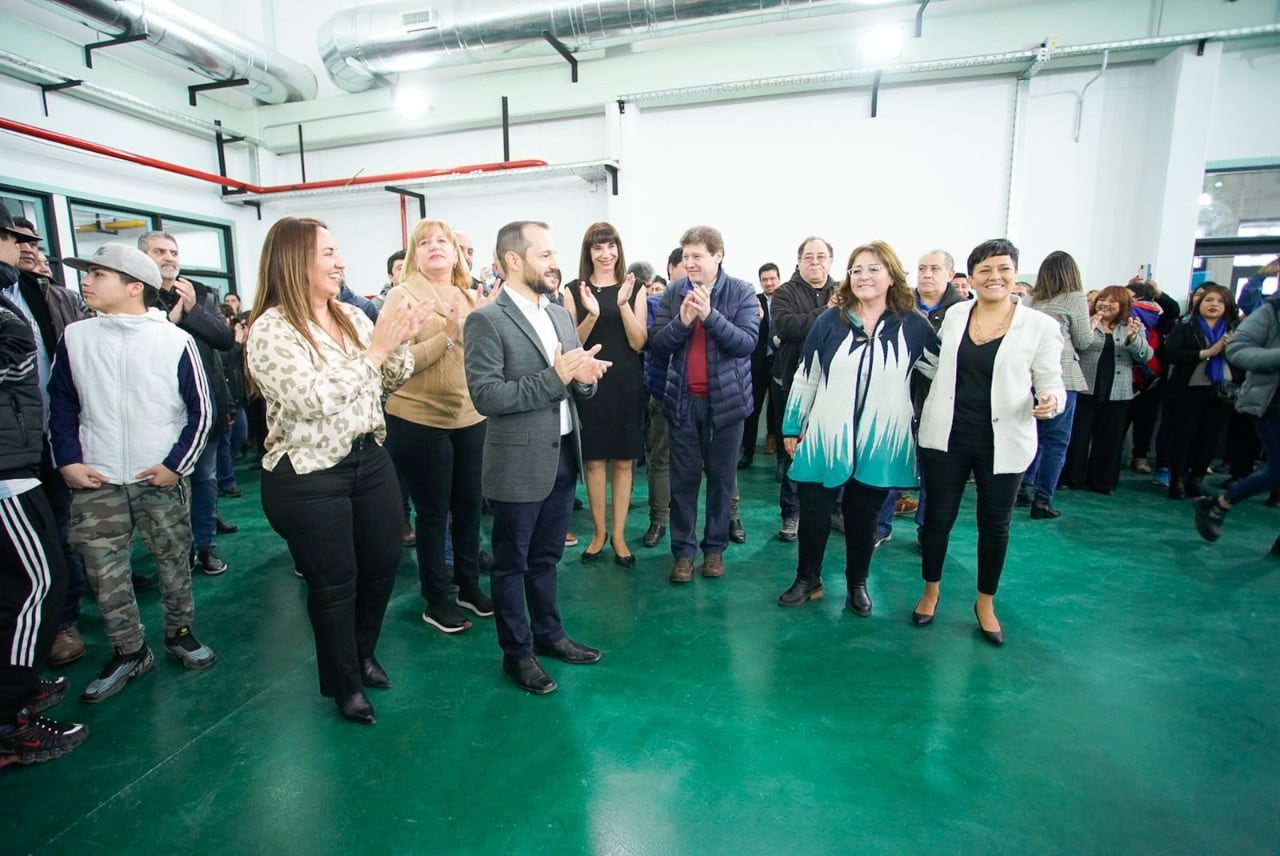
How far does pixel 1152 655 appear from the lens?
2.56m

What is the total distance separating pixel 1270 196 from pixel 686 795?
768cm

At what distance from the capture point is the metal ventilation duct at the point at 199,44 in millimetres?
5152

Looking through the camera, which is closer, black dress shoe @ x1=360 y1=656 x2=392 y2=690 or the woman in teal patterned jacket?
black dress shoe @ x1=360 y1=656 x2=392 y2=690

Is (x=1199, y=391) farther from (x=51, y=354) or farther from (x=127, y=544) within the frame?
(x=51, y=354)

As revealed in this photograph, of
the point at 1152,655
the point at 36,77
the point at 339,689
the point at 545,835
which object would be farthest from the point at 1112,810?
the point at 36,77

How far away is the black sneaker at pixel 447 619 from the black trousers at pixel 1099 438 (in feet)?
15.2

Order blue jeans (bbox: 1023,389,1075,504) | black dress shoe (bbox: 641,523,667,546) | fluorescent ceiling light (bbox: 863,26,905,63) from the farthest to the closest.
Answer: fluorescent ceiling light (bbox: 863,26,905,63), blue jeans (bbox: 1023,389,1075,504), black dress shoe (bbox: 641,523,667,546)

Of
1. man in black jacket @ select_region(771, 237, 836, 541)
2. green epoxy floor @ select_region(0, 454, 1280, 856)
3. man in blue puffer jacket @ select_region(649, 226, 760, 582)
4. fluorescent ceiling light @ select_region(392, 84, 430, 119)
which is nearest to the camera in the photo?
green epoxy floor @ select_region(0, 454, 1280, 856)

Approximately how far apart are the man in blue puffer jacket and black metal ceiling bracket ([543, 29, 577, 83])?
4019mm

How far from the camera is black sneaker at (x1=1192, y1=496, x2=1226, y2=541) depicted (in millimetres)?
3699

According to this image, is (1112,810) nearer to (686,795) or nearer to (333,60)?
(686,795)

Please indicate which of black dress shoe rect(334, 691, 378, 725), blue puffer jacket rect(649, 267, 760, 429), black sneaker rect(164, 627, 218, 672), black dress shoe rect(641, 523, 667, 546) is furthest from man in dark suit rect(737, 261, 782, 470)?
black sneaker rect(164, 627, 218, 672)

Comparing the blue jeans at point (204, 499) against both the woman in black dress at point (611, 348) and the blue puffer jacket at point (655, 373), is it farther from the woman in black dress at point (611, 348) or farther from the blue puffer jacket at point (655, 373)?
the blue puffer jacket at point (655, 373)

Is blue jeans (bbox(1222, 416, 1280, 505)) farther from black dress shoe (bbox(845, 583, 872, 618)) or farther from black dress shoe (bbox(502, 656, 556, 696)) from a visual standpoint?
black dress shoe (bbox(502, 656, 556, 696))
